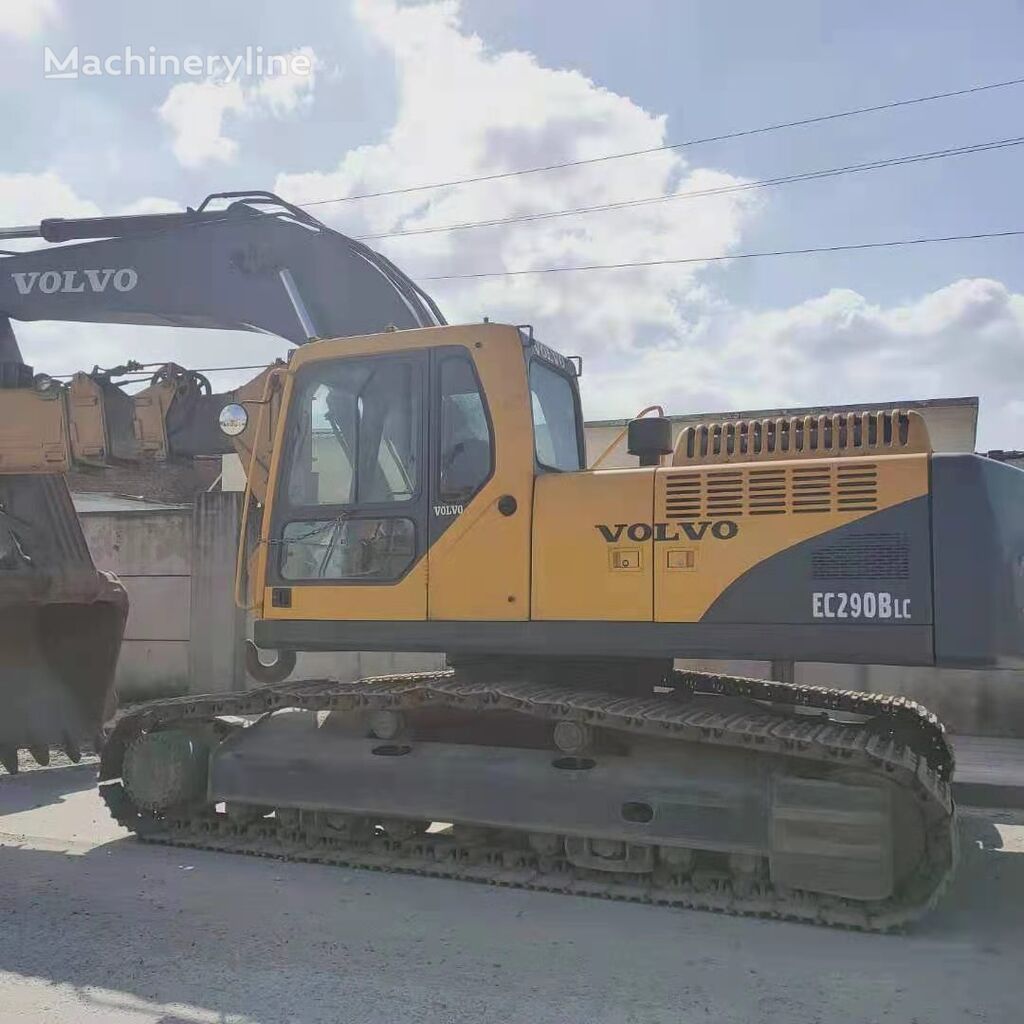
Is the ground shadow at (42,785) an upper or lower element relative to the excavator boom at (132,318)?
lower

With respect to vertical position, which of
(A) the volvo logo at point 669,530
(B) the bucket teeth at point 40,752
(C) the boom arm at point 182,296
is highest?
(C) the boom arm at point 182,296

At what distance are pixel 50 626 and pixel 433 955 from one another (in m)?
5.05

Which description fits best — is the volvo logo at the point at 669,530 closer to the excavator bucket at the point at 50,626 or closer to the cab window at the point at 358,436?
the cab window at the point at 358,436

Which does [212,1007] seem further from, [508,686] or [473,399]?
[473,399]

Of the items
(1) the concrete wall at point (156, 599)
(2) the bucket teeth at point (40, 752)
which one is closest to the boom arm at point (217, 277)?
(2) the bucket teeth at point (40, 752)

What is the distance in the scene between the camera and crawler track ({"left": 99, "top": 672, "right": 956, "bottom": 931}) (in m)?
4.82

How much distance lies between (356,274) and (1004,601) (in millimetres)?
4379

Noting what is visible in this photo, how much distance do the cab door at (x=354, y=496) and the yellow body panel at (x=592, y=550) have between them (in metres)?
0.67

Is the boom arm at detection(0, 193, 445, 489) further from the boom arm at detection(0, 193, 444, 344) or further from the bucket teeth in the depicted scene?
the bucket teeth

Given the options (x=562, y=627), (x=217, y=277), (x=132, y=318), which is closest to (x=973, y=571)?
(x=562, y=627)

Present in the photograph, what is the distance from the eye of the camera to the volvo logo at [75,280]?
23.5 ft

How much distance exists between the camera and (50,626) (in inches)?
318

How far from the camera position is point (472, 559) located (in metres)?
5.44

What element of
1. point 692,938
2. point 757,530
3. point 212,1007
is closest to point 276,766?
point 212,1007
